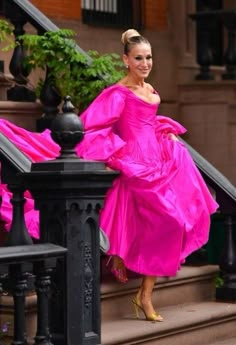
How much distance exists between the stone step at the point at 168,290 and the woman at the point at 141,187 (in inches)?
3.9

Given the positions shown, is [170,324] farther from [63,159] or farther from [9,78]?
[9,78]

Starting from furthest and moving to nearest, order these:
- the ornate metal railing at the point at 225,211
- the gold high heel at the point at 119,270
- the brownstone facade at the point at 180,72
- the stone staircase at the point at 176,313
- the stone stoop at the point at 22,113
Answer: the brownstone facade at the point at 180,72, the stone stoop at the point at 22,113, the ornate metal railing at the point at 225,211, the gold high heel at the point at 119,270, the stone staircase at the point at 176,313

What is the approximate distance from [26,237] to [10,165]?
44cm

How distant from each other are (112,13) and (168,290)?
17.3 feet

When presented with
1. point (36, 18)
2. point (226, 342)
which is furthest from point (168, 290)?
point (36, 18)

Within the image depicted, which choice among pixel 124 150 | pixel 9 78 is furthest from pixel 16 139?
pixel 9 78

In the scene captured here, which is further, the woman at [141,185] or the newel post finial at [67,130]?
the woman at [141,185]

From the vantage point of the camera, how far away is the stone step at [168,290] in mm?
8875

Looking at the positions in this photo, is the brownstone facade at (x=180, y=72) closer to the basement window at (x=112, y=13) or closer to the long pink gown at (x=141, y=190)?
the basement window at (x=112, y=13)

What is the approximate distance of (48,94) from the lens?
1035 cm

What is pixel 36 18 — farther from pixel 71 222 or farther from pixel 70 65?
pixel 71 222

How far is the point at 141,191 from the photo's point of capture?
8.83 m

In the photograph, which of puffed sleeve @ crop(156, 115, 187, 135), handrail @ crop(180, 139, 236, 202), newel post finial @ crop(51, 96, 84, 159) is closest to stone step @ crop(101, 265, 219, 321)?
handrail @ crop(180, 139, 236, 202)

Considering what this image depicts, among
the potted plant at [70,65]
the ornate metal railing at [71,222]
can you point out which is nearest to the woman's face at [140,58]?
the potted plant at [70,65]
